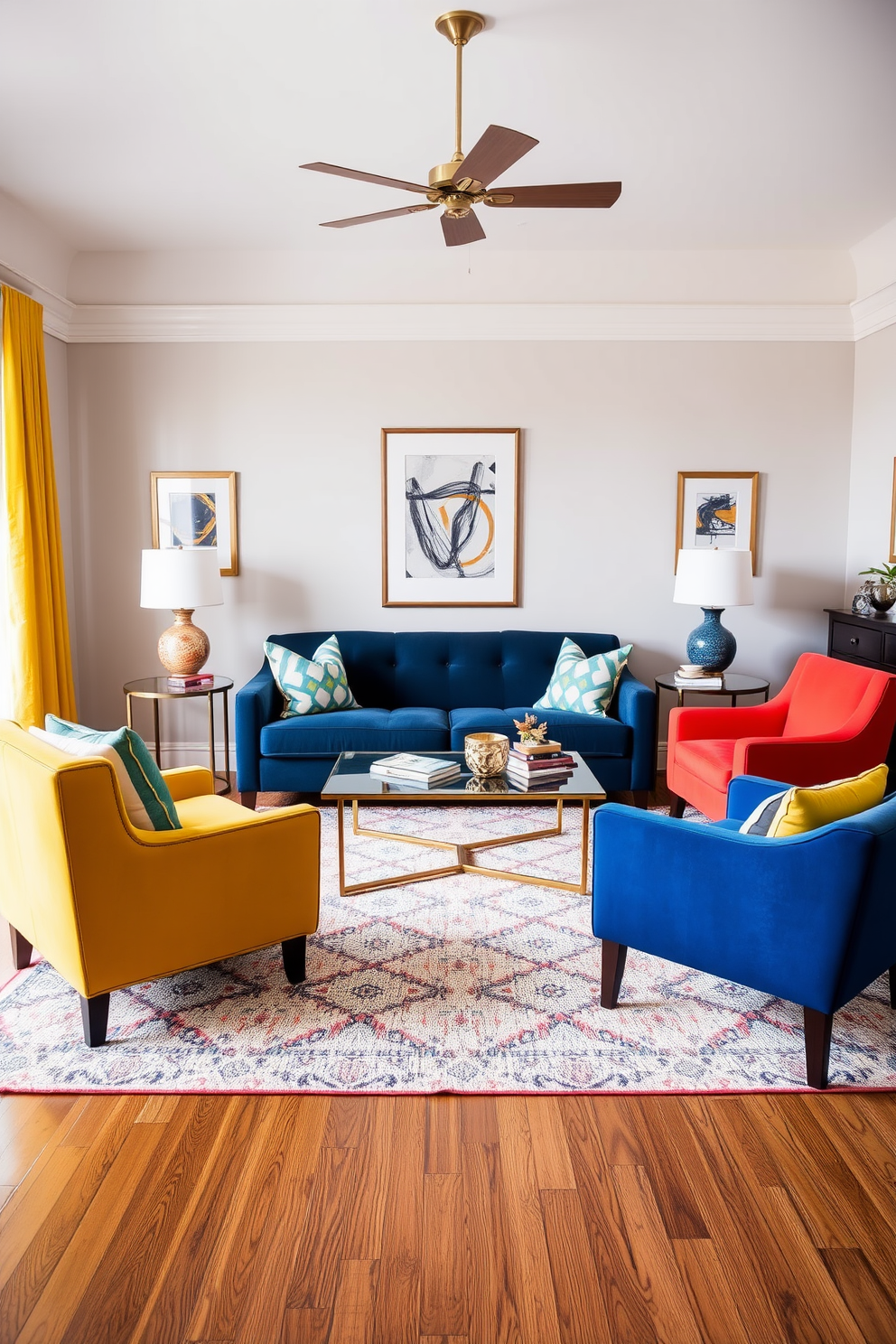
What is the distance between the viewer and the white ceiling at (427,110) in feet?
9.25

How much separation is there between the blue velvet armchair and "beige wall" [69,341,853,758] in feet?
10.1

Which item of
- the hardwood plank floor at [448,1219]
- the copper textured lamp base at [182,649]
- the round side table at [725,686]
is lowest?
the hardwood plank floor at [448,1219]

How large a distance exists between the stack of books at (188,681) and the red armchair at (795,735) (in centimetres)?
242

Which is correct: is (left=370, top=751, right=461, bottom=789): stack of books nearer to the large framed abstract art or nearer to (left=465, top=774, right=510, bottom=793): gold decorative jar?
(left=465, top=774, right=510, bottom=793): gold decorative jar

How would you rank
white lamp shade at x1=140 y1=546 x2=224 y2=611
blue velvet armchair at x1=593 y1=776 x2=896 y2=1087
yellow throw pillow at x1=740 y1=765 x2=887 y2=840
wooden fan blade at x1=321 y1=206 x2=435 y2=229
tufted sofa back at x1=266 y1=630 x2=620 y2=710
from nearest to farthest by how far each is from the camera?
blue velvet armchair at x1=593 y1=776 x2=896 y2=1087 → yellow throw pillow at x1=740 y1=765 x2=887 y2=840 → wooden fan blade at x1=321 y1=206 x2=435 y2=229 → white lamp shade at x1=140 y1=546 x2=224 y2=611 → tufted sofa back at x1=266 y1=630 x2=620 y2=710

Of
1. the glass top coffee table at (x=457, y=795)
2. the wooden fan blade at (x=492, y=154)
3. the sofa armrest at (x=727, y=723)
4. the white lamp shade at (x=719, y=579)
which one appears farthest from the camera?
the white lamp shade at (x=719, y=579)

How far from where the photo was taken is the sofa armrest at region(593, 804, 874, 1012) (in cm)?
211

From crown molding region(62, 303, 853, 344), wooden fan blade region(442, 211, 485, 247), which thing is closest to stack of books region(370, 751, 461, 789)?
wooden fan blade region(442, 211, 485, 247)

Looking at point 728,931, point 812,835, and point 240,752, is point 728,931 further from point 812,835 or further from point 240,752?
point 240,752

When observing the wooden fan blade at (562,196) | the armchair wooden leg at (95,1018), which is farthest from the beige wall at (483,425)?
the armchair wooden leg at (95,1018)

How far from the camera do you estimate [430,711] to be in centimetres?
481

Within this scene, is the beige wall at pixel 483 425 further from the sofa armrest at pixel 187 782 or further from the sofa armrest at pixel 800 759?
the sofa armrest at pixel 187 782

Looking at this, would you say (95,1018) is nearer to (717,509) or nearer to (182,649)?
(182,649)

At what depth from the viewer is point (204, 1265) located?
1.67m
